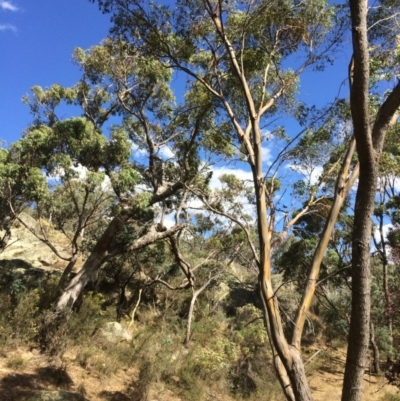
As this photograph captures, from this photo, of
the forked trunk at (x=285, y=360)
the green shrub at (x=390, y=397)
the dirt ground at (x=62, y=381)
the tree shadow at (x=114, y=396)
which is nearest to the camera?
the forked trunk at (x=285, y=360)

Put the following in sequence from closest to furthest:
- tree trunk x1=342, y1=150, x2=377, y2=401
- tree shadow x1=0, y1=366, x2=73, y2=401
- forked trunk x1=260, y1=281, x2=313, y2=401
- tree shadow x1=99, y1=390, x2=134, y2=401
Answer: tree trunk x1=342, y1=150, x2=377, y2=401
forked trunk x1=260, y1=281, x2=313, y2=401
tree shadow x1=0, y1=366, x2=73, y2=401
tree shadow x1=99, y1=390, x2=134, y2=401

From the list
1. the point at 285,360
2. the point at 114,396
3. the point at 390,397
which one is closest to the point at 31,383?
the point at 114,396

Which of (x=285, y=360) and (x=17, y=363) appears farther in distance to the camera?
(x=17, y=363)

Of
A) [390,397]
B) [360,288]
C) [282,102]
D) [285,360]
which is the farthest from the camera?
[390,397]

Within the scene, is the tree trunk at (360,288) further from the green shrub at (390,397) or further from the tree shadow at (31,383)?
the green shrub at (390,397)

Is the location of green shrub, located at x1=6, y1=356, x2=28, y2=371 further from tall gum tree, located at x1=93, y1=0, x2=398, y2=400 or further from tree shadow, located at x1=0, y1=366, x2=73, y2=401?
tall gum tree, located at x1=93, y1=0, x2=398, y2=400

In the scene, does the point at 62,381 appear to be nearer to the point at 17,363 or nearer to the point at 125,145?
the point at 17,363

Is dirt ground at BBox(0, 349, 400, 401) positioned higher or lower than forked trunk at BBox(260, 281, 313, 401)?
lower

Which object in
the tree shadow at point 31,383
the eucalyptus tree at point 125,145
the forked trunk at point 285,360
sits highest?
the eucalyptus tree at point 125,145

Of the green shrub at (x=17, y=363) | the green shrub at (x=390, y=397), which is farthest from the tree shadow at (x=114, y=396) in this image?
the green shrub at (x=390, y=397)

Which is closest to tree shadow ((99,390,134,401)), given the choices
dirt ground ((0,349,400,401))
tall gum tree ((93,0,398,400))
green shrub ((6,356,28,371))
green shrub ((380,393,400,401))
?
dirt ground ((0,349,400,401))

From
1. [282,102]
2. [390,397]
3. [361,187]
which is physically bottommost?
[390,397]

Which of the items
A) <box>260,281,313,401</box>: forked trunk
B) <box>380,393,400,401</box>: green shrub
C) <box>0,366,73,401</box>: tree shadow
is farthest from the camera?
<box>380,393,400,401</box>: green shrub

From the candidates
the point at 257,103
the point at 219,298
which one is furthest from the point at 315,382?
the point at 257,103
